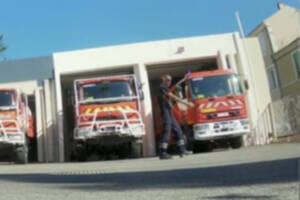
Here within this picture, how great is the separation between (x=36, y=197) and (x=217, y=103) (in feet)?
36.3

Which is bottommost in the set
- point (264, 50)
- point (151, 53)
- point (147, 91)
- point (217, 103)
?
point (217, 103)

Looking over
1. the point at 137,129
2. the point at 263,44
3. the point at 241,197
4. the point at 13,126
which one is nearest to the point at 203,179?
the point at 241,197

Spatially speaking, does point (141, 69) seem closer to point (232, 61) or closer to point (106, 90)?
point (232, 61)

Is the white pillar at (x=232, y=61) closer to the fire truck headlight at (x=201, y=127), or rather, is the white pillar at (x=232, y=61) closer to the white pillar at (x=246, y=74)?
the white pillar at (x=246, y=74)

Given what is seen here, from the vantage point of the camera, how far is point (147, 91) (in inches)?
768

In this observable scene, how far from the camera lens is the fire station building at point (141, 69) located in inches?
752

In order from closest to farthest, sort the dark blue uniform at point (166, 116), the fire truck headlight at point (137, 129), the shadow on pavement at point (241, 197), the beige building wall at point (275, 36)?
1. the shadow on pavement at point (241, 197)
2. the dark blue uniform at point (166, 116)
3. the fire truck headlight at point (137, 129)
4. the beige building wall at point (275, 36)

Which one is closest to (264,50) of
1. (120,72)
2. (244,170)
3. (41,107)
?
(120,72)

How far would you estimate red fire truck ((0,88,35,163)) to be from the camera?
15602 millimetres

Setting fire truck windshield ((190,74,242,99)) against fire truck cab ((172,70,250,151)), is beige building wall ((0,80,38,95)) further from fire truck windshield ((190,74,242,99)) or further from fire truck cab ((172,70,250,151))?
fire truck windshield ((190,74,242,99))

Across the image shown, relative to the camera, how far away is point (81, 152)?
15969 millimetres

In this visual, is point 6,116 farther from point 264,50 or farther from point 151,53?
point 264,50

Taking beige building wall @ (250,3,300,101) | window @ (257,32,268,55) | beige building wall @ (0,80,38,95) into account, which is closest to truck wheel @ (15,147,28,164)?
beige building wall @ (0,80,38,95)

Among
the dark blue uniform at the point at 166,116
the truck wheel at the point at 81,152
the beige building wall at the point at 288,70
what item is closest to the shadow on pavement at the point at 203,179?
the dark blue uniform at the point at 166,116
